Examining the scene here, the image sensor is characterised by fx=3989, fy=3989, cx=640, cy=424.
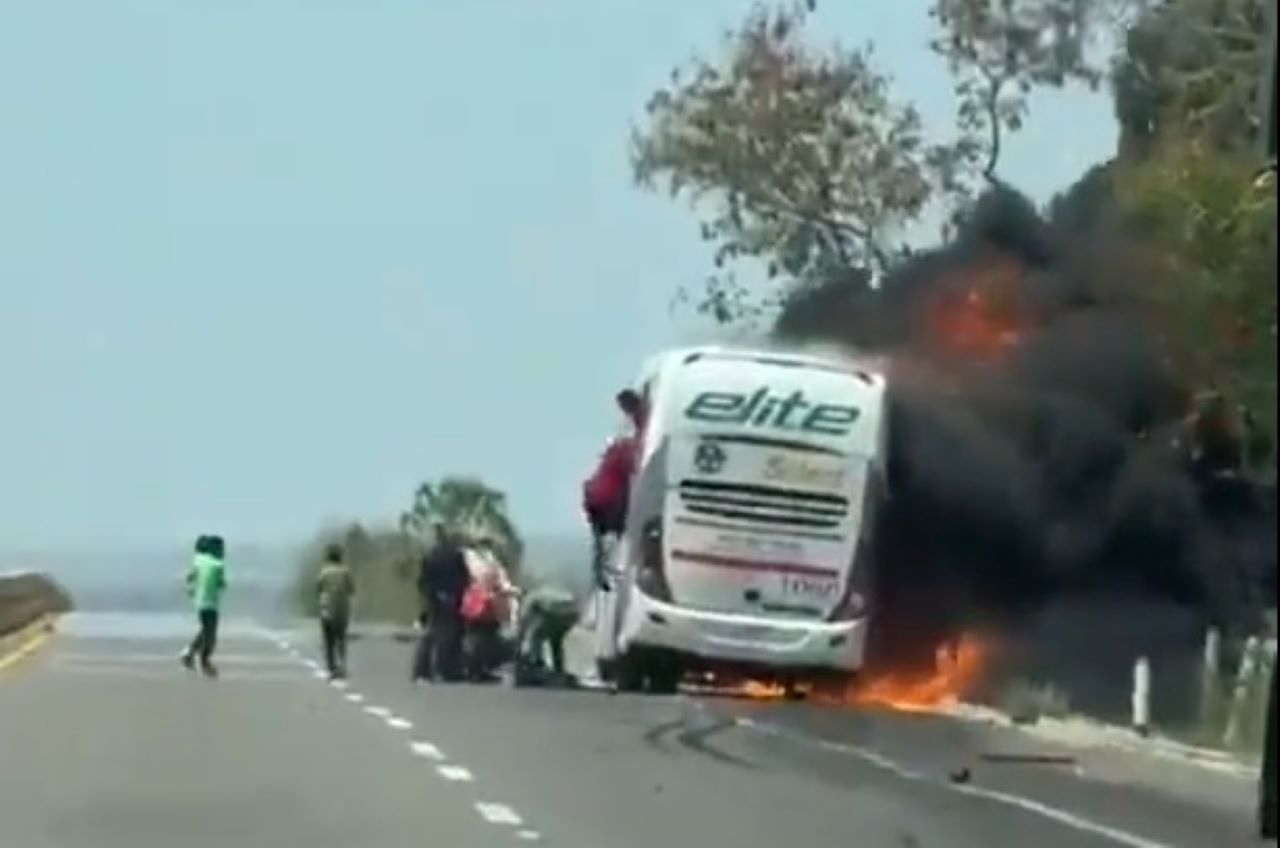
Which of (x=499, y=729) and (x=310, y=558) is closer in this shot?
(x=499, y=729)

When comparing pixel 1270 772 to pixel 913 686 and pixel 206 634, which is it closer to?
pixel 913 686

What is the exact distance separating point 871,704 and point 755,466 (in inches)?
187

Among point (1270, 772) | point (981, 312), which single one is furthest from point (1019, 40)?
point (1270, 772)

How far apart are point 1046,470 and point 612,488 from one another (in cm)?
604

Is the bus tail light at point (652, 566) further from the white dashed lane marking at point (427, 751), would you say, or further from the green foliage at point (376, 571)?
the green foliage at point (376, 571)

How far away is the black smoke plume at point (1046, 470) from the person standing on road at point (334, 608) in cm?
657

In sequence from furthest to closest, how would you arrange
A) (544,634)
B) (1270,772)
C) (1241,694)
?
(544,634), (1241,694), (1270,772)

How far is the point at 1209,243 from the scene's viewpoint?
105 feet

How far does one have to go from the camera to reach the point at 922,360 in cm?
4916

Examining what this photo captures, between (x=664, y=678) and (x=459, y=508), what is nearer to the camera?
(x=664, y=678)

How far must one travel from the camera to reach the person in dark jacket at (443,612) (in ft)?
158

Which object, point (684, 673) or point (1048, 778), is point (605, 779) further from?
point (684, 673)

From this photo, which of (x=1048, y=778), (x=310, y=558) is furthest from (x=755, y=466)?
(x=310, y=558)

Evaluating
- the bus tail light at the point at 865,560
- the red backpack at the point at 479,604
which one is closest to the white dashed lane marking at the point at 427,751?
the bus tail light at the point at 865,560
